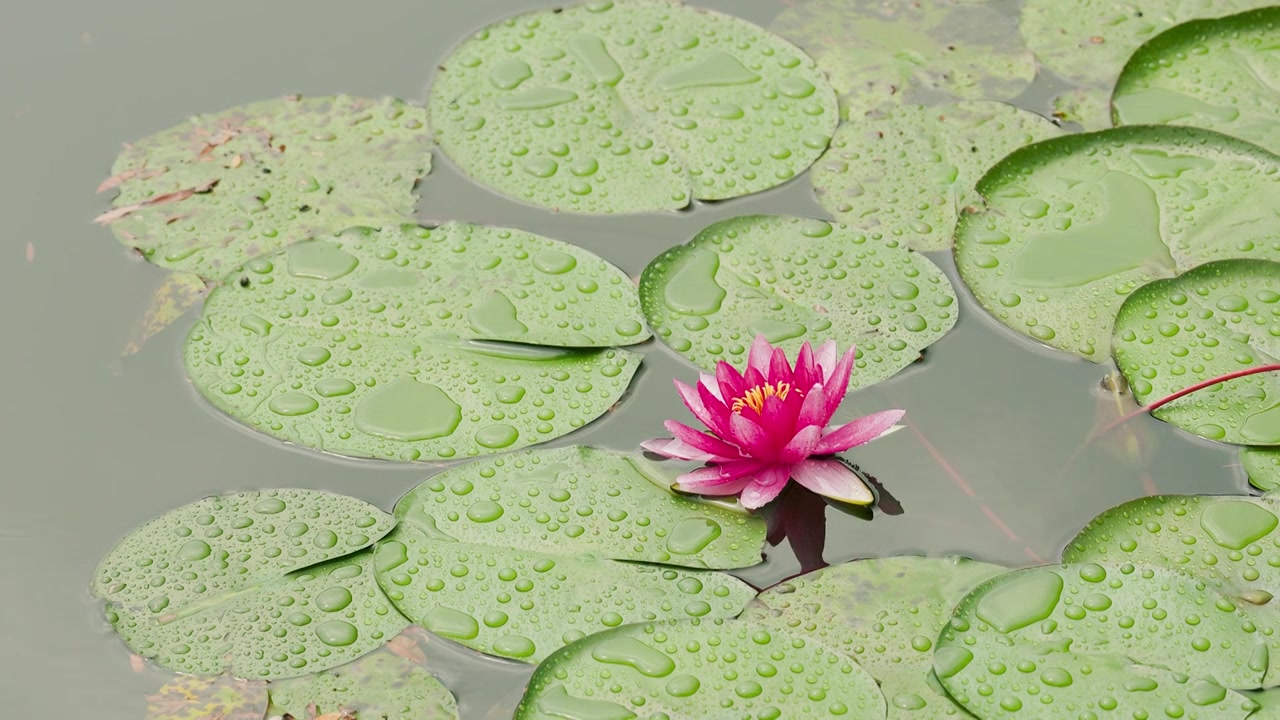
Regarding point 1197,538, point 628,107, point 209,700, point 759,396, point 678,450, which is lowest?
point 209,700

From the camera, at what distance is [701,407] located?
2.64 metres

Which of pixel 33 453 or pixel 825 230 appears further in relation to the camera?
pixel 825 230

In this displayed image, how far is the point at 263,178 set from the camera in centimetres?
351

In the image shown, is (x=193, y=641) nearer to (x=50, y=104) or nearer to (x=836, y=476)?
(x=836, y=476)

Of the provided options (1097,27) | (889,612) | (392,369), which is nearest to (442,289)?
(392,369)

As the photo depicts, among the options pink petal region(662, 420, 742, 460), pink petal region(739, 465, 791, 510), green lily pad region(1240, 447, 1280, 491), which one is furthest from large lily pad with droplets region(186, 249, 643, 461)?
green lily pad region(1240, 447, 1280, 491)

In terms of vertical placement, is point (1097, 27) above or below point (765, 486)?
above

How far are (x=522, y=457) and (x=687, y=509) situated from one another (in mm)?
388

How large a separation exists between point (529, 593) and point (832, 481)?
68 cm

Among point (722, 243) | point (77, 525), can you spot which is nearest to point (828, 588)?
point (722, 243)

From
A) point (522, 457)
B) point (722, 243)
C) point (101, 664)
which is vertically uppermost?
point (722, 243)

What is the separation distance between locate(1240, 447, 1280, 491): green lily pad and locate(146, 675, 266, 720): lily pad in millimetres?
2085

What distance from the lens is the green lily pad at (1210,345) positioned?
108 inches

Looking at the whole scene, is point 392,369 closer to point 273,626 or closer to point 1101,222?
point 273,626
